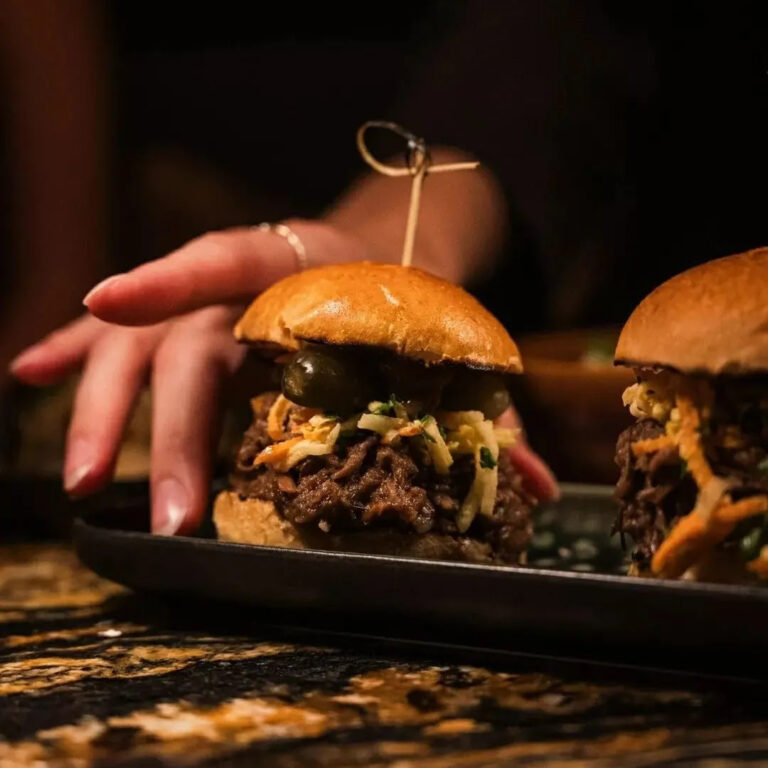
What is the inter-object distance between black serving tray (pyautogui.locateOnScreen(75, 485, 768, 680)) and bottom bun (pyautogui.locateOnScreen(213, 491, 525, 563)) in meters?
0.17

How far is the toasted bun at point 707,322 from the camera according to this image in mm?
1555

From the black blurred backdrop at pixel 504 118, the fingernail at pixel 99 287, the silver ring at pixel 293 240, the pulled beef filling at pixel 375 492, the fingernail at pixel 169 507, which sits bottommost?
the fingernail at pixel 169 507

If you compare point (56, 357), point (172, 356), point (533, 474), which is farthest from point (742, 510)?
point (56, 357)

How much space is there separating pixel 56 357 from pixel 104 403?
31 centimetres

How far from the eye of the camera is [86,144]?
5.95 metres

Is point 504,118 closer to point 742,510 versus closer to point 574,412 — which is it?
point 574,412

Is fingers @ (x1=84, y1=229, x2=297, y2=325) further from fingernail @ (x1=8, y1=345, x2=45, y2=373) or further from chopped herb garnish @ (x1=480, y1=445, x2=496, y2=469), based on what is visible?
chopped herb garnish @ (x1=480, y1=445, x2=496, y2=469)

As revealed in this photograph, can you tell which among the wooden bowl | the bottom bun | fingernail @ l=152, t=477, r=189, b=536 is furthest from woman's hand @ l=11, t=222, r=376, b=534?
the wooden bowl

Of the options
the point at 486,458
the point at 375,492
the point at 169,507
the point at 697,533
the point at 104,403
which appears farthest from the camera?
the point at 104,403

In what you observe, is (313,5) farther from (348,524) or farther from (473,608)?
(473,608)

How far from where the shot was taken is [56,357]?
9.00 ft

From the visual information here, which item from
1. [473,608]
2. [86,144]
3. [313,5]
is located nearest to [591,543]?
[473,608]

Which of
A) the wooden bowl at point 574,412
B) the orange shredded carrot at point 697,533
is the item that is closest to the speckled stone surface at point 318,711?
the orange shredded carrot at point 697,533

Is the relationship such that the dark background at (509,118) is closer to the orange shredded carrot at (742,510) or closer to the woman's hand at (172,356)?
the orange shredded carrot at (742,510)
